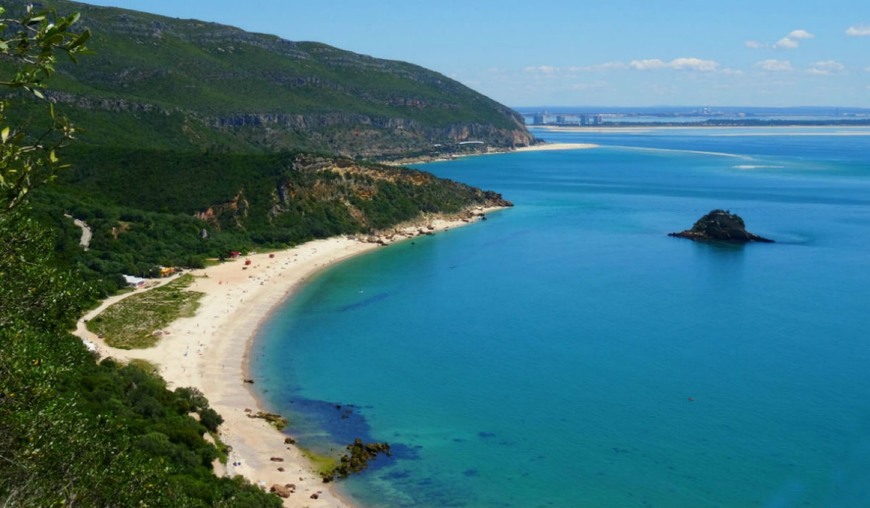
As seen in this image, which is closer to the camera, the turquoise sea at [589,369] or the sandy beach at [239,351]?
the sandy beach at [239,351]

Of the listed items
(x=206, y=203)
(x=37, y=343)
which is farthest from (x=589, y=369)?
(x=206, y=203)

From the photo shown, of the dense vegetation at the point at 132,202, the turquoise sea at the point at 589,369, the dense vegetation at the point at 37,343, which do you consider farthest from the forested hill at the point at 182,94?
the dense vegetation at the point at 37,343

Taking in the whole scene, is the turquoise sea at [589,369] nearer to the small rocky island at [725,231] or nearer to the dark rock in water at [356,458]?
the dark rock in water at [356,458]

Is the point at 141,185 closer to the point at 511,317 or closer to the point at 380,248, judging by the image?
the point at 380,248

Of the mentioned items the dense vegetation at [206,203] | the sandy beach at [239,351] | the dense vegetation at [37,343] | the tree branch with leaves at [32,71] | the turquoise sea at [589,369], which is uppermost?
the tree branch with leaves at [32,71]

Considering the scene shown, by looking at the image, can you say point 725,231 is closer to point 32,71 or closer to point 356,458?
point 356,458

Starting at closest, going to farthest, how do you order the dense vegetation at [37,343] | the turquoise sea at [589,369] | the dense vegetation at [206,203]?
the dense vegetation at [37,343]
the turquoise sea at [589,369]
the dense vegetation at [206,203]

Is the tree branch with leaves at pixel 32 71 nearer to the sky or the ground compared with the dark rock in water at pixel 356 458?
nearer to the sky

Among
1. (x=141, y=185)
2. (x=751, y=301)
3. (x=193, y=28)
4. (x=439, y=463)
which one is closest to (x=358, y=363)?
(x=439, y=463)
